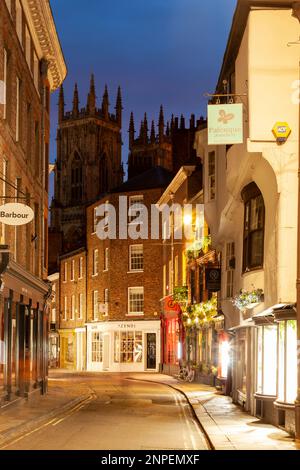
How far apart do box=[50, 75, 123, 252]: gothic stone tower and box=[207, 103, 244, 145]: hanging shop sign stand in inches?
5820

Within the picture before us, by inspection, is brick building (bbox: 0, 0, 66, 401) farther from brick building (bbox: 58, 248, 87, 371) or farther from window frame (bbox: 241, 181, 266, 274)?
brick building (bbox: 58, 248, 87, 371)

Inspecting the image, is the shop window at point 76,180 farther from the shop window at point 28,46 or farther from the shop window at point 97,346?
the shop window at point 28,46

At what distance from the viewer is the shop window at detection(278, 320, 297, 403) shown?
19.1m

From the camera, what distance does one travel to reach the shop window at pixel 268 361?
71.3 feet

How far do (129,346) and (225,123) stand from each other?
4877cm

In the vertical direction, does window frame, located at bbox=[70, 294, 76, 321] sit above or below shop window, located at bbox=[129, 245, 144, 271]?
below

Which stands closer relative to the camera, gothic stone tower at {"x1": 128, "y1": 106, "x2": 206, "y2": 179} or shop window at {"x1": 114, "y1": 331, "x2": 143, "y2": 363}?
shop window at {"x1": 114, "y1": 331, "x2": 143, "y2": 363}

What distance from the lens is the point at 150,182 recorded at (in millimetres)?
69688

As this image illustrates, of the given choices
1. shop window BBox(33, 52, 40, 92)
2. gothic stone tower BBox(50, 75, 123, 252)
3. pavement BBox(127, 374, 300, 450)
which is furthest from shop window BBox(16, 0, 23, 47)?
gothic stone tower BBox(50, 75, 123, 252)

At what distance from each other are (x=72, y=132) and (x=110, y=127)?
8203 millimetres
